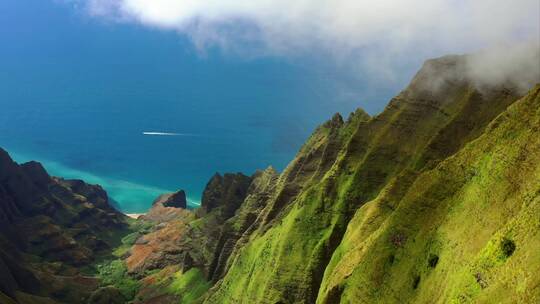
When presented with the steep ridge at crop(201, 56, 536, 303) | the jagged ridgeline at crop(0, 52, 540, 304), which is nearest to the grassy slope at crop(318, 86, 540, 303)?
the jagged ridgeline at crop(0, 52, 540, 304)

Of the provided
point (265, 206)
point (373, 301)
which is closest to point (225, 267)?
point (265, 206)

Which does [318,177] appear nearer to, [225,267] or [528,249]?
[225,267]

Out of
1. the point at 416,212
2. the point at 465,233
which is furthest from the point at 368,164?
the point at 465,233

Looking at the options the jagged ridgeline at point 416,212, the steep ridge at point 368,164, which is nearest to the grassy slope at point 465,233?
the jagged ridgeline at point 416,212

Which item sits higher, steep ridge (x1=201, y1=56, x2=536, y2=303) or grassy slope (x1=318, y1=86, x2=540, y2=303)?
steep ridge (x1=201, y1=56, x2=536, y2=303)

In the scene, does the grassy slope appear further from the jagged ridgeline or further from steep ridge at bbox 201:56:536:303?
steep ridge at bbox 201:56:536:303

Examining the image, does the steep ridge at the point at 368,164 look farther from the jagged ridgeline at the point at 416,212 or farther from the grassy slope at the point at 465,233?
the grassy slope at the point at 465,233

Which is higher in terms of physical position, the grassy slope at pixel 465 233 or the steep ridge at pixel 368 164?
the steep ridge at pixel 368 164
